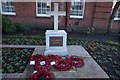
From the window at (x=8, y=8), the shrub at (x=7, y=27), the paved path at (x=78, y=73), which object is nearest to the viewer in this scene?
the paved path at (x=78, y=73)

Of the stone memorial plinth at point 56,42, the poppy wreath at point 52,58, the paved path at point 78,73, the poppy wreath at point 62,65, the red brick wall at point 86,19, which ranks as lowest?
the paved path at point 78,73

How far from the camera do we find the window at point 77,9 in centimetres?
1118

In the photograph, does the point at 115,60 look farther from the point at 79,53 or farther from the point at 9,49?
the point at 9,49

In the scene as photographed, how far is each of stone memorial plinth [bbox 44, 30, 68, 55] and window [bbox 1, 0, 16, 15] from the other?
6.89m

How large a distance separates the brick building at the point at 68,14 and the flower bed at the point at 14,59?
551 centimetres

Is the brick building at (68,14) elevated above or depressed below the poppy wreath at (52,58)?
above

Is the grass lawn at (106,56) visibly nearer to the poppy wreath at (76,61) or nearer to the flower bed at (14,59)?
the poppy wreath at (76,61)

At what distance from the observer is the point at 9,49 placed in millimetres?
6000

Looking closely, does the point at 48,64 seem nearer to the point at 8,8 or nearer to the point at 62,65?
the point at 62,65

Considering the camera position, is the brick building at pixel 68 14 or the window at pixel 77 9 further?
the window at pixel 77 9

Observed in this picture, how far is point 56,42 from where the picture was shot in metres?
5.40

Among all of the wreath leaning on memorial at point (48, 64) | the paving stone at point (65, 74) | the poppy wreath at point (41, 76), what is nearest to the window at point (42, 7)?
the wreath leaning on memorial at point (48, 64)

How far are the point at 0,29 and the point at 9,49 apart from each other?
3208 millimetres

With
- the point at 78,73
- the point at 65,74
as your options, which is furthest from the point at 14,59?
the point at 78,73
